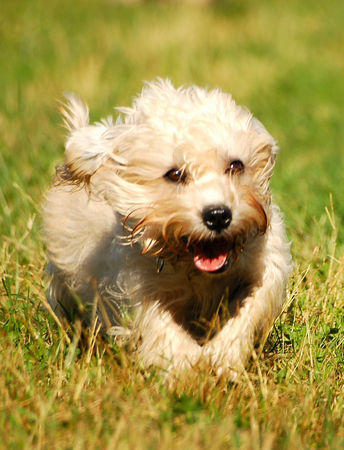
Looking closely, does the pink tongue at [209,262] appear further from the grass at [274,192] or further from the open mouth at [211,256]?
the grass at [274,192]

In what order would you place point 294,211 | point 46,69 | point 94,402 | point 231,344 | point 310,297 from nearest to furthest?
point 94,402 < point 231,344 < point 310,297 < point 294,211 < point 46,69

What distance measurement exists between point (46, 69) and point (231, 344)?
249 inches

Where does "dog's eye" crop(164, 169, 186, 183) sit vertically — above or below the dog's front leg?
above

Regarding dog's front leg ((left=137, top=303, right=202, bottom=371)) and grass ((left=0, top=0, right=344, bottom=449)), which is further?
dog's front leg ((left=137, top=303, right=202, bottom=371))

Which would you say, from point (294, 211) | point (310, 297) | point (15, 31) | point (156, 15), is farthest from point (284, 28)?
point (310, 297)

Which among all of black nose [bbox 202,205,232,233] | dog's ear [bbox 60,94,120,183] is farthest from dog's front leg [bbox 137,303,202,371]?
dog's ear [bbox 60,94,120,183]

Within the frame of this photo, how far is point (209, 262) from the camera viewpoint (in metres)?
3.09

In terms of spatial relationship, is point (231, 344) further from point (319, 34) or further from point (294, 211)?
point (319, 34)

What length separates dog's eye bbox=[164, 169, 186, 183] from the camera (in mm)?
3051

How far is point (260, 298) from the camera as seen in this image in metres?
3.28

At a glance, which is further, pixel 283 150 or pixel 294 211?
pixel 283 150

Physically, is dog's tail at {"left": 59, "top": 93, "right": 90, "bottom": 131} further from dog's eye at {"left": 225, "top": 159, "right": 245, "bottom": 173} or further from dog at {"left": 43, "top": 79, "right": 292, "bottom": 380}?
dog's eye at {"left": 225, "top": 159, "right": 245, "bottom": 173}

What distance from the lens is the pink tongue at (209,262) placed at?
3082 mm

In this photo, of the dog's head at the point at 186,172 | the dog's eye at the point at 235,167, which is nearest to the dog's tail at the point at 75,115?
the dog's head at the point at 186,172
